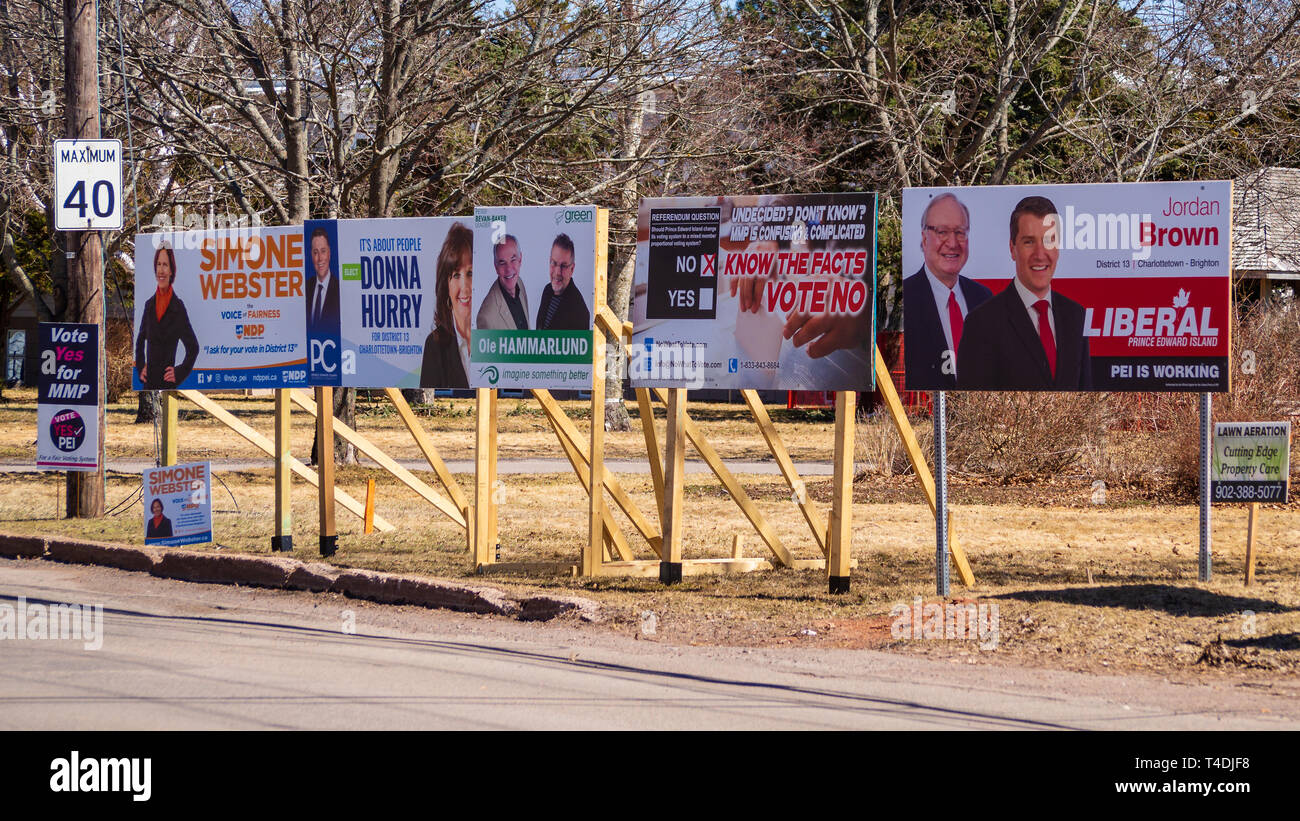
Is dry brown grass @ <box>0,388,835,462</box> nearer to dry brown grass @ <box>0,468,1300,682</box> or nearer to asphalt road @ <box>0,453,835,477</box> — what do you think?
asphalt road @ <box>0,453,835,477</box>

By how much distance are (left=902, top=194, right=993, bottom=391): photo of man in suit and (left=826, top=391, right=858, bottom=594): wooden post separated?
536 millimetres

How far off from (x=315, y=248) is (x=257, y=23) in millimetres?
7475

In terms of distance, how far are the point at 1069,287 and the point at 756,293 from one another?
2.35 metres

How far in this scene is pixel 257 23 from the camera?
1764cm

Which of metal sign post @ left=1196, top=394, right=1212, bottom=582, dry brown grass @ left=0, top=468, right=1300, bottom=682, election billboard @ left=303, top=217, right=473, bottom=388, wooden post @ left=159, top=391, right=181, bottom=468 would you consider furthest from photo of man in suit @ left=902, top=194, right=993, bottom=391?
wooden post @ left=159, top=391, right=181, bottom=468

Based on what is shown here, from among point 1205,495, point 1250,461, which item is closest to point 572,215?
point 1205,495

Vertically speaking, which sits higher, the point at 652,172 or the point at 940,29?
the point at 940,29

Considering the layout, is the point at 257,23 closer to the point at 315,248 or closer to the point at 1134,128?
the point at 315,248

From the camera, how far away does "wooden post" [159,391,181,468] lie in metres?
12.5

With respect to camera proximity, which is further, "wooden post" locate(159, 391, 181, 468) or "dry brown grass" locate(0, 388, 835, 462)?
"dry brown grass" locate(0, 388, 835, 462)

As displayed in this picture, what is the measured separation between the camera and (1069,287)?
9625 mm

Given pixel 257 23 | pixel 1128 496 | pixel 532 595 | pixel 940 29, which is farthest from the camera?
pixel 940 29

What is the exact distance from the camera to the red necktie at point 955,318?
32.1 ft
